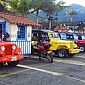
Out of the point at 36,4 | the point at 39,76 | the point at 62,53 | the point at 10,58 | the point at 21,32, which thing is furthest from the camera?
the point at 36,4

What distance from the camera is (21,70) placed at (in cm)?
1290

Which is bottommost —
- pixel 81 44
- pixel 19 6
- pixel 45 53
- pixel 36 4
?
pixel 45 53

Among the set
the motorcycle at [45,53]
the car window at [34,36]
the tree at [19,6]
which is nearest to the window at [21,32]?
the car window at [34,36]

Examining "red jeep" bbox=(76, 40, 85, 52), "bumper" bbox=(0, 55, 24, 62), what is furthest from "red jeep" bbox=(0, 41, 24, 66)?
"red jeep" bbox=(76, 40, 85, 52)

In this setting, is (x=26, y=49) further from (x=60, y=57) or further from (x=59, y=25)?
(x=59, y=25)

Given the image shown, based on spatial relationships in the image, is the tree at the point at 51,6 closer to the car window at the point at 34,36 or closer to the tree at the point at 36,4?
the tree at the point at 36,4

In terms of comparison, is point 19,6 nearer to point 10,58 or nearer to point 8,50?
point 8,50

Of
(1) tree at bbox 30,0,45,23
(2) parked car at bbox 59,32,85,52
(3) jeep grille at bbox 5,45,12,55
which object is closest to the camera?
(3) jeep grille at bbox 5,45,12,55

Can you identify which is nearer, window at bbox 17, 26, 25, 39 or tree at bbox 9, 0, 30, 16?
window at bbox 17, 26, 25, 39

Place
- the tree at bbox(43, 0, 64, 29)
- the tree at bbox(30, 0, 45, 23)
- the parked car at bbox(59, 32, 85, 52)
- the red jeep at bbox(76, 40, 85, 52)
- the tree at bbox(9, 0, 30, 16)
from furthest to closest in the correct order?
1. the tree at bbox(43, 0, 64, 29)
2. the tree at bbox(30, 0, 45, 23)
3. the tree at bbox(9, 0, 30, 16)
4. the red jeep at bbox(76, 40, 85, 52)
5. the parked car at bbox(59, 32, 85, 52)

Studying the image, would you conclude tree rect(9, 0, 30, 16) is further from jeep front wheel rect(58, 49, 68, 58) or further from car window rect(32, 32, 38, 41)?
jeep front wheel rect(58, 49, 68, 58)

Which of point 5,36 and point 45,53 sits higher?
point 5,36

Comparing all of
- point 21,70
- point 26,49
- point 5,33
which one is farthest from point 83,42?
point 21,70

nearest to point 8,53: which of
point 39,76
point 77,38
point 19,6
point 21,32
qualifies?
point 39,76
